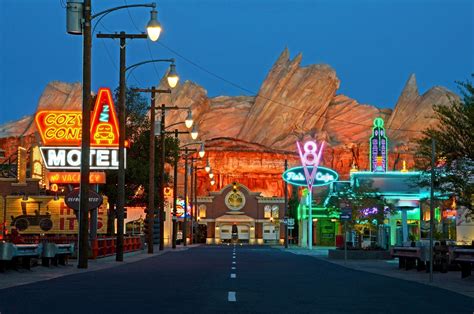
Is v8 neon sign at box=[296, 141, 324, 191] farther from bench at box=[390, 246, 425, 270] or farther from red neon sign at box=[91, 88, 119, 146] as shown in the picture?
bench at box=[390, 246, 425, 270]

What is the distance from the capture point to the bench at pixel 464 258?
87.5 ft

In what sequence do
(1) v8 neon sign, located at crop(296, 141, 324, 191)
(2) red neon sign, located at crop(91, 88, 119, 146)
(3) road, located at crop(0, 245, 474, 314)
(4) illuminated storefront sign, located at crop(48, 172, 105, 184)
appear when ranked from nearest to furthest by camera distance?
1. (3) road, located at crop(0, 245, 474, 314)
2. (4) illuminated storefront sign, located at crop(48, 172, 105, 184)
3. (2) red neon sign, located at crop(91, 88, 119, 146)
4. (1) v8 neon sign, located at crop(296, 141, 324, 191)

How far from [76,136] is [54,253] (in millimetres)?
17529

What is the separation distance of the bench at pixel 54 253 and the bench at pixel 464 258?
13297 millimetres

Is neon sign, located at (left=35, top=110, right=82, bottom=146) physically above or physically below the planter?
above

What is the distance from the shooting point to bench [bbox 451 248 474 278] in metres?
26.7

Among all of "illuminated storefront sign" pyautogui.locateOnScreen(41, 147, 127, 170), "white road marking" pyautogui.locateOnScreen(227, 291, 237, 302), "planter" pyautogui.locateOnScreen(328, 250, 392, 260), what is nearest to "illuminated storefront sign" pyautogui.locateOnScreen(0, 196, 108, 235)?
"illuminated storefront sign" pyautogui.locateOnScreen(41, 147, 127, 170)

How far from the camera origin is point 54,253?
31.0m

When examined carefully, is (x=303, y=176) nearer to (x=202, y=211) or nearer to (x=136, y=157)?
(x=136, y=157)

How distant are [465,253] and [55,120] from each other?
26.8 metres

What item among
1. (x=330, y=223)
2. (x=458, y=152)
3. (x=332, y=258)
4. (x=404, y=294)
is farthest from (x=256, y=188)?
(x=404, y=294)

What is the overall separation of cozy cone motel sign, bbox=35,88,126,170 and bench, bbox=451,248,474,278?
2093 centimetres

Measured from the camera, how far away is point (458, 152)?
31719 millimetres

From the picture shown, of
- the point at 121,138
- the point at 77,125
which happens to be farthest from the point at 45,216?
the point at 121,138
